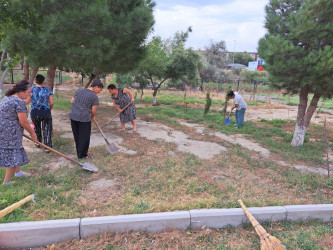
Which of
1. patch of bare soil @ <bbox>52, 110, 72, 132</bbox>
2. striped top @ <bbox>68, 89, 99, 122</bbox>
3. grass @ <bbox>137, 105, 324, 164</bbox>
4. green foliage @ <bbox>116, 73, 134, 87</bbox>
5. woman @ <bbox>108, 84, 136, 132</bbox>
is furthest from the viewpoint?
green foliage @ <bbox>116, 73, 134, 87</bbox>

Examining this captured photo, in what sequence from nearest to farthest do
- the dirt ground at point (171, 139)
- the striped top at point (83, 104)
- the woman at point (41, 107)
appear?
the striped top at point (83, 104) < the woman at point (41, 107) < the dirt ground at point (171, 139)

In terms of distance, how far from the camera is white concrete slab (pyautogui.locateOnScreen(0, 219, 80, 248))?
228 centimetres

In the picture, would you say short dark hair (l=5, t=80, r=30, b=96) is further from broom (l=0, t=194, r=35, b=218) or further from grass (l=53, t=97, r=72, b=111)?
grass (l=53, t=97, r=72, b=111)

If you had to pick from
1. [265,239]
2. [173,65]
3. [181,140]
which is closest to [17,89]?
[265,239]


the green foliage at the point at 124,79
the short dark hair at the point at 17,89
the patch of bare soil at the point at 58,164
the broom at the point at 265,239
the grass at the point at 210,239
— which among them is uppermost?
the green foliage at the point at 124,79

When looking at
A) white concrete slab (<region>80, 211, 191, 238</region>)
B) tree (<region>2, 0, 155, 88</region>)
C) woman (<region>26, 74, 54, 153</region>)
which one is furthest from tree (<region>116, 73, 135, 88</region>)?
white concrete slab (<region>80, 211, 191, 238</region>)

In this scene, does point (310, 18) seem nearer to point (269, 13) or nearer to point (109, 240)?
point (269, 13)

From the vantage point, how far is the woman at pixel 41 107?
4266 millimetres

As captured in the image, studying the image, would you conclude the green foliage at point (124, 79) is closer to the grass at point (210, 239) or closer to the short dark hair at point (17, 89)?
the short dark hair at point (17, 89)

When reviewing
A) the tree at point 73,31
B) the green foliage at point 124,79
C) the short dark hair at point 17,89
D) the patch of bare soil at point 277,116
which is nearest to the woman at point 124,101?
the tree at point 73,31

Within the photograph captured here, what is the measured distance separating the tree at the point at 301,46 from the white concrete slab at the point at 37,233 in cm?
487

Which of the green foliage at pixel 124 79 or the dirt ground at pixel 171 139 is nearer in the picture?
the dirt ground at pixel 171 139

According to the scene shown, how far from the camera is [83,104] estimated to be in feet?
13.6

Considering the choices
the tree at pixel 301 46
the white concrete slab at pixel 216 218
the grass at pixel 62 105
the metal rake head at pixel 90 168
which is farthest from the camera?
the grass at pixel 62 105
